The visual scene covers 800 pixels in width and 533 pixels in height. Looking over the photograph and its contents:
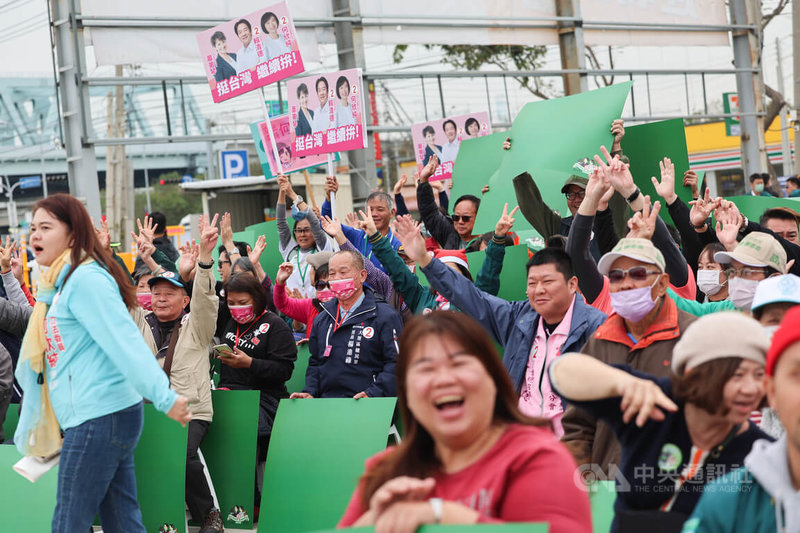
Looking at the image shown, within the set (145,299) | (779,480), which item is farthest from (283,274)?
(779,480)

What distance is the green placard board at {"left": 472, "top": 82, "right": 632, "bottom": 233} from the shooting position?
719 cm

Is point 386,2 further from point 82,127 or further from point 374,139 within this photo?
point 82,127

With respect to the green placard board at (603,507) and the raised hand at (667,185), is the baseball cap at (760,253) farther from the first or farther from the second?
the green placard board at (603,507)

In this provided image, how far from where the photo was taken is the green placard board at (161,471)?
5820 millimetres

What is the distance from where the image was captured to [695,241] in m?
6.27

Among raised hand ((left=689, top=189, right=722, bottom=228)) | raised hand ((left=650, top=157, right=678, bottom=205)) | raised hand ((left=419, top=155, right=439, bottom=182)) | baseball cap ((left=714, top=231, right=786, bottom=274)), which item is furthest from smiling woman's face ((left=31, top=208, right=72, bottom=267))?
raised hand ((left=419, top=155, right=439, bottom=182))

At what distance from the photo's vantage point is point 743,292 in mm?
4586

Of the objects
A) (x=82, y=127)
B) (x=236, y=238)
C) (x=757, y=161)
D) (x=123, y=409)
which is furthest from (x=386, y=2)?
(x=123, y=409)

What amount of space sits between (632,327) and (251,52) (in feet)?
22.6

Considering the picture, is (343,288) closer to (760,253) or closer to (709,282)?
(709,282)

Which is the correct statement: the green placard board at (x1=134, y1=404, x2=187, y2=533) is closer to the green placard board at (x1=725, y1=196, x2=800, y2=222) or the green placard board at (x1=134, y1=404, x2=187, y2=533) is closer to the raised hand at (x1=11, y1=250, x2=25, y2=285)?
the raised hand at (x1=11, y1=250, x2=25, y2=285)

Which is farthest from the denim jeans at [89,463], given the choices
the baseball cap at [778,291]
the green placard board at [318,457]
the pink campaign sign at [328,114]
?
the pink campaign sign at [328,114]

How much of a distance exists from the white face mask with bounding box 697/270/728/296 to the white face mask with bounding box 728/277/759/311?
97 centimetres

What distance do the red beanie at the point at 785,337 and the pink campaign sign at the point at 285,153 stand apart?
7.70 m
